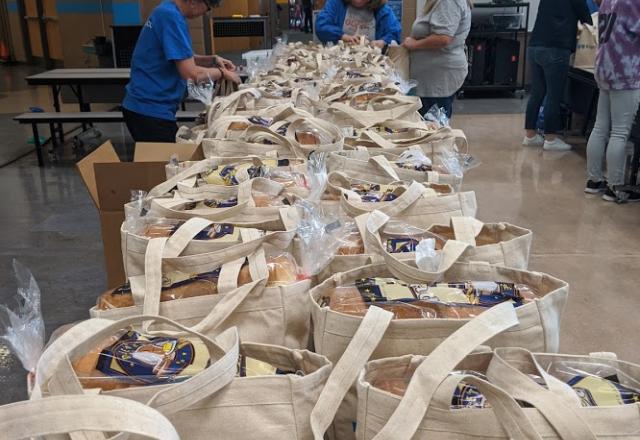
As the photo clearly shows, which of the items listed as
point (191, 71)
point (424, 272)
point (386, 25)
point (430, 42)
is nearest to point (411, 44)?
point (430, 42)

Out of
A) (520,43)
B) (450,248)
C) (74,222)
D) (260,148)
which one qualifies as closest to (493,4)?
(520,43)

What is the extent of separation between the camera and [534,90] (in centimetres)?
636

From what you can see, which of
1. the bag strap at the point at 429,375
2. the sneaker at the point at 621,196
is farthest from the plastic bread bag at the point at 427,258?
the sneaker at the point at 621,196

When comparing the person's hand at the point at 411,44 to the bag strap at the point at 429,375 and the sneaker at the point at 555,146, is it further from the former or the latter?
the bag strap at the point at 429,375

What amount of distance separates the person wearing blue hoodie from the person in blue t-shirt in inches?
79.2

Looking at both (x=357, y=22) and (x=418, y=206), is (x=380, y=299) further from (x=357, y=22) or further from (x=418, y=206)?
(x=357, y=22)

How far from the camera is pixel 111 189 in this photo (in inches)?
77.7

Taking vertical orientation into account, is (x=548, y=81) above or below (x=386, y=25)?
below

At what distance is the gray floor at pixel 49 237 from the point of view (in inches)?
125

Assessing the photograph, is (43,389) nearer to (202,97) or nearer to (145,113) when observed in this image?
(202,97)

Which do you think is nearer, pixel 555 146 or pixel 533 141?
pixel 555 146

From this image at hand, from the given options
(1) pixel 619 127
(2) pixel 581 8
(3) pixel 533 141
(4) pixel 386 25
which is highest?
(2) pixel 581 8

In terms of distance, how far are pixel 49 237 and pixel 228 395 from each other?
3.92 m

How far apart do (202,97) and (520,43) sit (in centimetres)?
830
